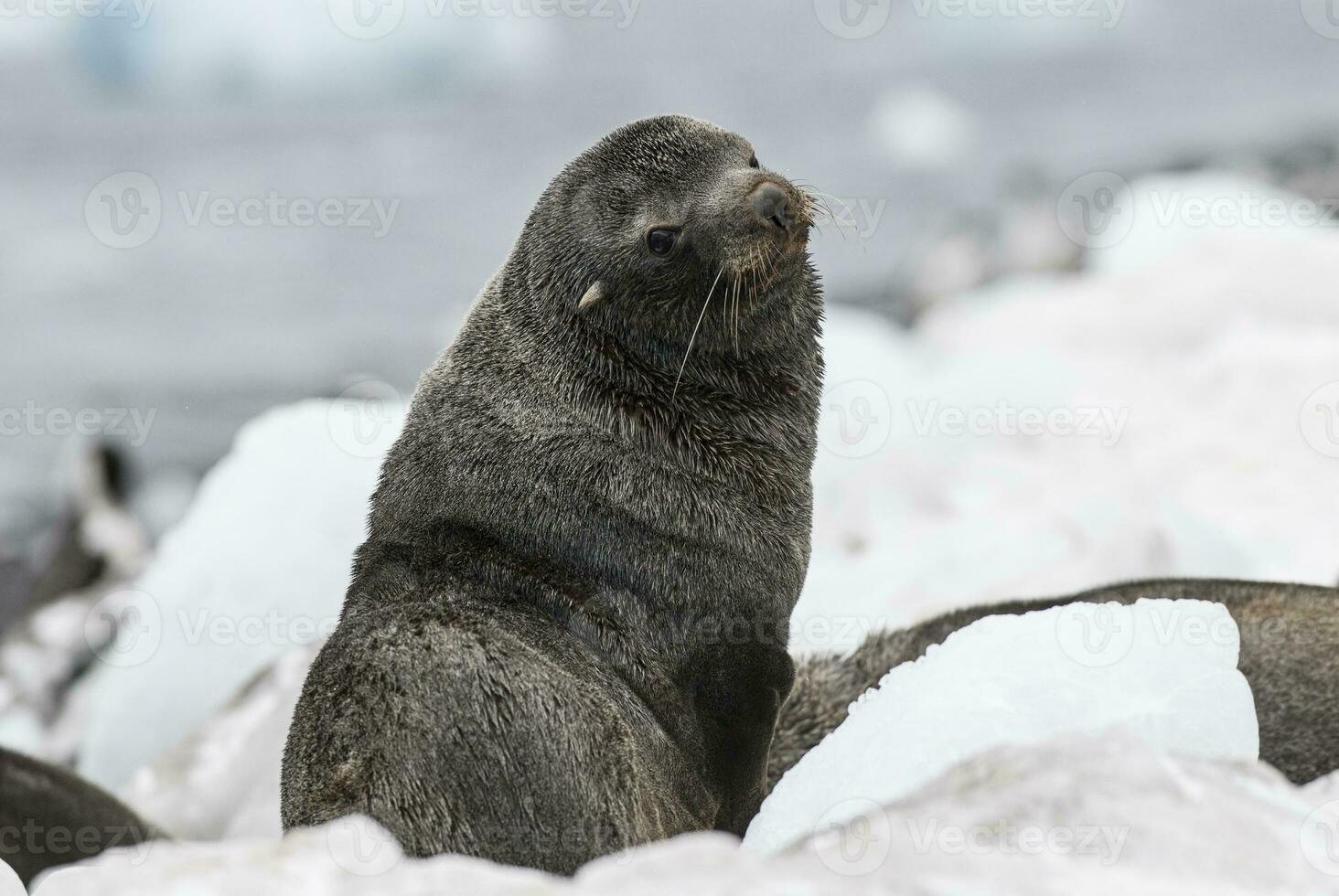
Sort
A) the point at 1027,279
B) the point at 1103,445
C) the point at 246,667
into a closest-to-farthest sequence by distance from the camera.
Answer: the point at 246,667 → the point at 1103,445 → the point at 1027,279

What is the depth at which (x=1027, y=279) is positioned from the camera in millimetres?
13609

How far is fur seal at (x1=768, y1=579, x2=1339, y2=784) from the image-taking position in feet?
14.6

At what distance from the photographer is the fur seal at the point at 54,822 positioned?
5.91 meters

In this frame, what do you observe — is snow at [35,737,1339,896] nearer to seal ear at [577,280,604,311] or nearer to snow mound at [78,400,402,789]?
seal ear at [577,280,604,311]

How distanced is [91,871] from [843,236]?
3.04m

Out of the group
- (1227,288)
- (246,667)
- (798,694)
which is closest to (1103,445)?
(1227,288)

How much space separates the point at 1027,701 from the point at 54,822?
14.1ft

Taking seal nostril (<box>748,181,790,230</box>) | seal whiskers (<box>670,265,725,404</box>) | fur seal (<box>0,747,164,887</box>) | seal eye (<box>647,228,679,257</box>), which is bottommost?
fur seal (<box>0,747,164,887</box>)

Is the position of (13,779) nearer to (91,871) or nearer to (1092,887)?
(91,871)

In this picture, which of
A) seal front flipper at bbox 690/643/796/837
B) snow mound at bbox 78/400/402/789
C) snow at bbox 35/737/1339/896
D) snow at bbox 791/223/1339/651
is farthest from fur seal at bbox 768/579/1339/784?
snow mound at bbox 78/400/402/789

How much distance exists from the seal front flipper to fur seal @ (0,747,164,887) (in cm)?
299

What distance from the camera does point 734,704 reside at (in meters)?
4.07

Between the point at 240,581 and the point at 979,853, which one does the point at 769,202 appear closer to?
the point at 979,853

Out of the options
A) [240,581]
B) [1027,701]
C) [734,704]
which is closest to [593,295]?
[734,704]
